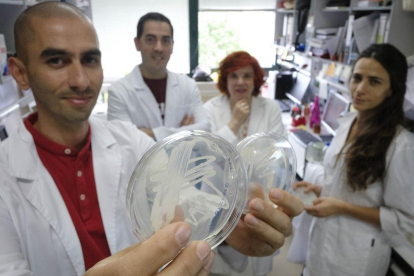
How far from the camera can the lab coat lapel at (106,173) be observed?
96 cm

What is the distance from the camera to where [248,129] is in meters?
1.97

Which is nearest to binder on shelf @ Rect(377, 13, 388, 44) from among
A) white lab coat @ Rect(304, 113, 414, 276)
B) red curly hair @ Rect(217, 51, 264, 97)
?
white lab coat @ Rect(304, 113, 414, 276)

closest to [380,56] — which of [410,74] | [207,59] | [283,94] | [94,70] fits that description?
[410,74]

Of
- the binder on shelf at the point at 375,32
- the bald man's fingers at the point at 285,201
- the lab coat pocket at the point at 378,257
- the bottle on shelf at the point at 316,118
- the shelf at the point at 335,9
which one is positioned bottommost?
the lab coat pocket at the point at 378,257

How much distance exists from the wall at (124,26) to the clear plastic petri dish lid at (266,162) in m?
3.53

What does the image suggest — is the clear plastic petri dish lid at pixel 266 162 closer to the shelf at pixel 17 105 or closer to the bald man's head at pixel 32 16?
the bald man's head at pixel 32 16

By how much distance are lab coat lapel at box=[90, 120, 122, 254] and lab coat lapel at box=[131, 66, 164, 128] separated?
30.1 inches

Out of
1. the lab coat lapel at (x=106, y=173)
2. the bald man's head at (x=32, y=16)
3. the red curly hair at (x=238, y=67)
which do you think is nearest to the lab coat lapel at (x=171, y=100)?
the red curly hair at (x=238, y=67)

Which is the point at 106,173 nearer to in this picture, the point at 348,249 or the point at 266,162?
the point at 266,162

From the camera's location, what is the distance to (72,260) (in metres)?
0.89

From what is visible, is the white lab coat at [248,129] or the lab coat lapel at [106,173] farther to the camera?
the white lab coat at [248,129]

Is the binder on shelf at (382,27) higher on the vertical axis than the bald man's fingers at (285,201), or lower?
higher

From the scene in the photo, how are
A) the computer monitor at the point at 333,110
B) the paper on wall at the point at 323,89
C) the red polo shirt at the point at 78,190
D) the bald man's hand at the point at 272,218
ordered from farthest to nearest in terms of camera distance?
the paper on wall at the point at 323,89
the computer monitor at the point at 333,110
the red polo shirt at the point at 78,190
the bald man's hand at the point at 272,218

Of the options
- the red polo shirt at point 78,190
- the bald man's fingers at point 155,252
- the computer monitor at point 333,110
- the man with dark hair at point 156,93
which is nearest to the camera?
the bald man's fingers at point 155,252
